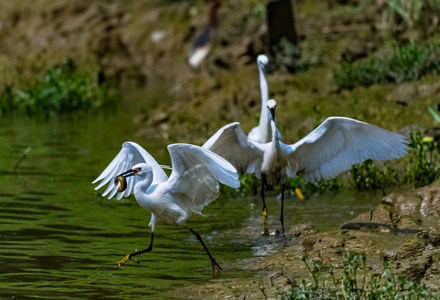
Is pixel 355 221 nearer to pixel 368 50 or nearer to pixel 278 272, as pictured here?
pixel 278 272

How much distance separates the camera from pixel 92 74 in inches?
942

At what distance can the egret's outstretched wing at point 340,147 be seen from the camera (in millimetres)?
11438

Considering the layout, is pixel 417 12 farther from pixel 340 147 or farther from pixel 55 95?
pixel 340 147

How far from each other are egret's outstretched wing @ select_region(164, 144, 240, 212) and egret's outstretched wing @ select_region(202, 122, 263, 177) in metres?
1.20

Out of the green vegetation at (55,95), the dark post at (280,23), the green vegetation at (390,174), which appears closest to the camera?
the green vegetation at (390,174)

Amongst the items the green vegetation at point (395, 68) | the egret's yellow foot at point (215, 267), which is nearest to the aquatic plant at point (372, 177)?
the green vegetation at point (395, 68)

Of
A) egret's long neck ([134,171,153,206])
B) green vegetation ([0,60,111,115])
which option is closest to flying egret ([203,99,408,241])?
egret's long neck ([134,171,153,206])

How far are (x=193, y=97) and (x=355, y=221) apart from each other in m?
9.98

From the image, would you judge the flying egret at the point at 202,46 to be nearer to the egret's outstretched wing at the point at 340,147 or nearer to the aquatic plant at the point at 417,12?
the aquatic plant at the point at 417,12

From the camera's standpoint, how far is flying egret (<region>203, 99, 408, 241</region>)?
11398 mm

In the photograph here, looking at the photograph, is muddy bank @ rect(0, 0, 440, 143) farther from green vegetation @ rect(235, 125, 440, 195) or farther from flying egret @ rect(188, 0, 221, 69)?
green vegetation @ rect(235, 125, 440, 195)

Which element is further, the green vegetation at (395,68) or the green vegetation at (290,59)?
the green vegetation at (290,59)

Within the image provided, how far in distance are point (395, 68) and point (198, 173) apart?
887 cm

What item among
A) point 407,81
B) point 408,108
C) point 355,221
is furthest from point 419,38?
point 355,221
